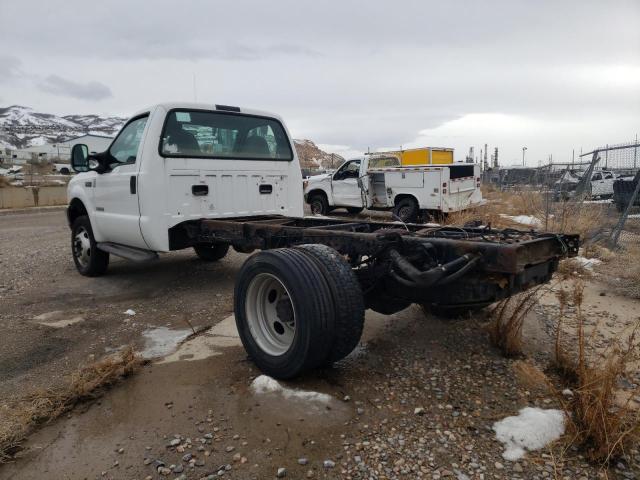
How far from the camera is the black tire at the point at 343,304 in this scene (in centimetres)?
294

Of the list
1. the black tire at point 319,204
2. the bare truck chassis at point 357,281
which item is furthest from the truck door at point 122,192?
the black tire at point 319,204

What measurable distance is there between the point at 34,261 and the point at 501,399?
304 inches

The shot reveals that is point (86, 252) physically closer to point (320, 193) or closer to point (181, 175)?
point (181, 175)

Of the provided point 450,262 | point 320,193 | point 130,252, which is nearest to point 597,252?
point 450,262

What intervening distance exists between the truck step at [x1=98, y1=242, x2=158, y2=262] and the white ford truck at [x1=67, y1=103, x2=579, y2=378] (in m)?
0.02

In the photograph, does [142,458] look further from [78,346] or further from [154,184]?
[154,184]

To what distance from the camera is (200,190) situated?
5.32 metres

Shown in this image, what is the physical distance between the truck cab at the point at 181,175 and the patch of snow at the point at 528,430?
3.75 m

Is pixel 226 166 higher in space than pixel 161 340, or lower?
higher

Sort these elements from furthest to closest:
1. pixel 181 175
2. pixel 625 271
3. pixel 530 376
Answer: pixel 625 271
pixel 181 175
pixel 530 376

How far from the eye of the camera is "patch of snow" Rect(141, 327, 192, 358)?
3.92m

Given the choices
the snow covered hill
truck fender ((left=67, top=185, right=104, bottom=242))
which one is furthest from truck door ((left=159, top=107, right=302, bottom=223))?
the snow covered hill

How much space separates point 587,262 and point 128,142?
6.31 metres

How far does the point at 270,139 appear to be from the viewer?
609 cm
